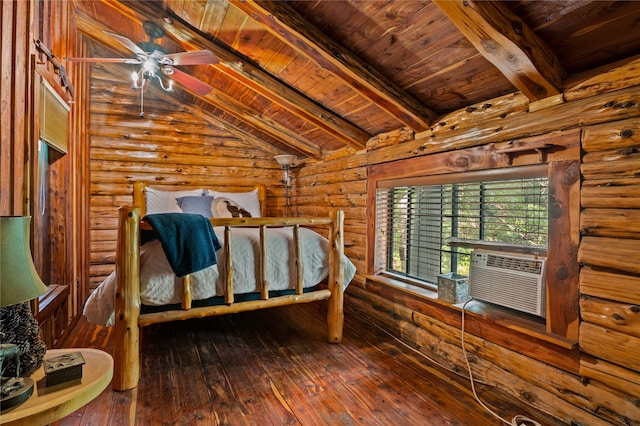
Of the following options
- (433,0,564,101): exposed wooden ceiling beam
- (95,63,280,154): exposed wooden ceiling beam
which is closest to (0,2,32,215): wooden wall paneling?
(433,0,564,101): exposed wooden ceiling beam

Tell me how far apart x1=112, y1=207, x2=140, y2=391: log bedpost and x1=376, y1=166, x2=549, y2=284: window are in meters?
2.02

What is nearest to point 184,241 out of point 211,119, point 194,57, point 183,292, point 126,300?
point 183,292

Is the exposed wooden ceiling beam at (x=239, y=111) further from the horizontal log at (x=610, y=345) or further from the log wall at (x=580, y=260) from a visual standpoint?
the horizontal log at (x=610, y=345)

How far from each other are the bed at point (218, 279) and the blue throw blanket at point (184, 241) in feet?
0.08

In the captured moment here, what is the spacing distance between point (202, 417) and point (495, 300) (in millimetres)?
Result: 1830

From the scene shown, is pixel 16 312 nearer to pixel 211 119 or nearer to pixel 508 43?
pixel 508 43

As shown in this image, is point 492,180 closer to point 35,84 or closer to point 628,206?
point 628,206

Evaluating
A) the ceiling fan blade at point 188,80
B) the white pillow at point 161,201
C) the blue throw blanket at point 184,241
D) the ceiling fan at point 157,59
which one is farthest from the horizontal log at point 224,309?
the white pillow at point 161,201

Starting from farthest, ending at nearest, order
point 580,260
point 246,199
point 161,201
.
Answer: point 246,199, point 161,201, point 580,260

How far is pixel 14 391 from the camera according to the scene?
3.14 ft

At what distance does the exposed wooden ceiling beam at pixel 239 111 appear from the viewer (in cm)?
315

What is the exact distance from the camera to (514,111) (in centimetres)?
188

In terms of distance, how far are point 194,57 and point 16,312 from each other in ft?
6.25

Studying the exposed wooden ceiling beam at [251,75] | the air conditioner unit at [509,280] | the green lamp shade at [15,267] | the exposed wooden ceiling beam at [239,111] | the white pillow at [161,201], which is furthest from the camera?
the white pillow at [161,201]
